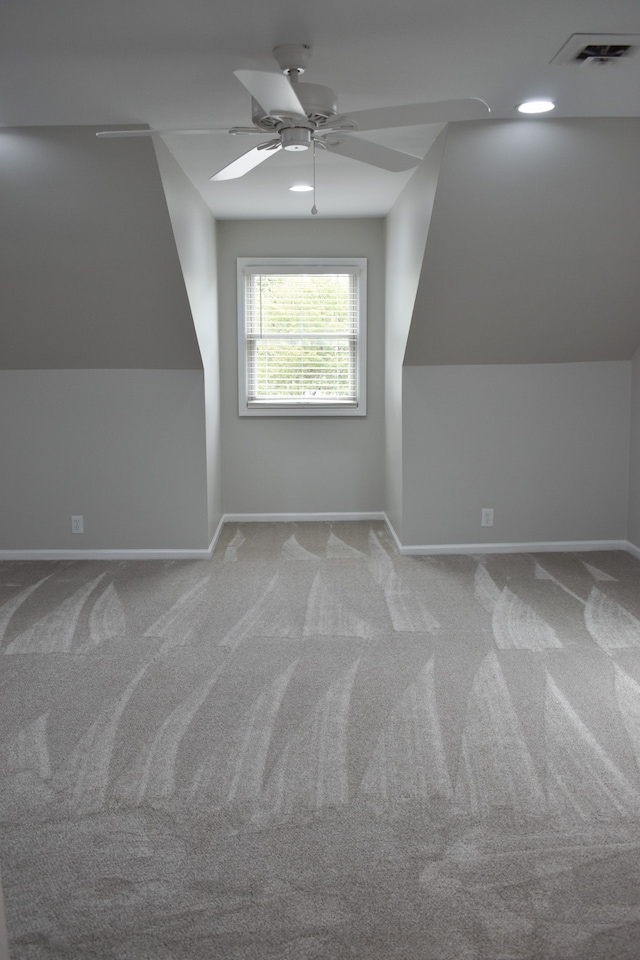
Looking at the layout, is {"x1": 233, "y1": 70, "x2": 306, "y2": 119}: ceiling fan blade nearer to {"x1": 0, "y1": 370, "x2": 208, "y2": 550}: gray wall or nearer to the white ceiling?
the white ceiling

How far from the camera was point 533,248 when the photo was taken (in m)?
4.43

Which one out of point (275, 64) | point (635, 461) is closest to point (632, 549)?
point (635, 461)

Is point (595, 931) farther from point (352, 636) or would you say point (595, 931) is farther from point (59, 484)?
point (59, 484)

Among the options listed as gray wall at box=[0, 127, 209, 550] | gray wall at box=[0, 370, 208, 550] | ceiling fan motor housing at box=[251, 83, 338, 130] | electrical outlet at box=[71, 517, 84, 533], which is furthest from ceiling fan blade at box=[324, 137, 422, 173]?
electrical outlet at box=[71, 517, 84, 533]

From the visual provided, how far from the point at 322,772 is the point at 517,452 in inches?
125

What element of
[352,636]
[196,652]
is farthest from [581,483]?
[196,652]

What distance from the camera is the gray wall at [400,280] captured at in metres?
4.31

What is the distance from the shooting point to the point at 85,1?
243 centimetres

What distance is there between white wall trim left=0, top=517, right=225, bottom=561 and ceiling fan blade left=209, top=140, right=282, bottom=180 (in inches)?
105

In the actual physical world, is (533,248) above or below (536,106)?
below

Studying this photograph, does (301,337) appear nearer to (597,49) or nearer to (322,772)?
(597,49)

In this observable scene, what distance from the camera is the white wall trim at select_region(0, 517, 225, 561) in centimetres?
528

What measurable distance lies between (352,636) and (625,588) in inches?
68.5

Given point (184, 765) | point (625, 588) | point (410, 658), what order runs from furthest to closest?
point (625, 588) → point (410, 658) → point (184, 765)
